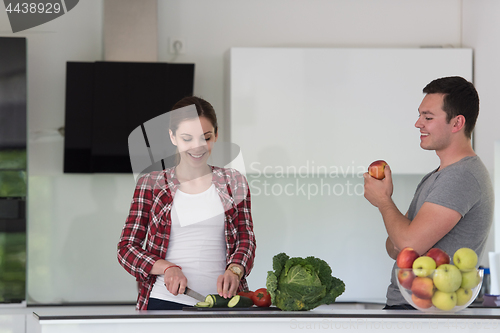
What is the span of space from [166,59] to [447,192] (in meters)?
2.11

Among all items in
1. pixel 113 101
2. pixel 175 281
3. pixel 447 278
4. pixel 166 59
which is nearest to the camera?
pixel 447 278

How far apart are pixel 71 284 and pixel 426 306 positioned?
2.32m

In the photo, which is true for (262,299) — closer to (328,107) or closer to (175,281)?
(175,281)

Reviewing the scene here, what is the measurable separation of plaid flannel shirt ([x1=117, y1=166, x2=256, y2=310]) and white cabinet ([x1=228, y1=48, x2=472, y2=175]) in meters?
1.14

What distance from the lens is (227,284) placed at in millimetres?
1658

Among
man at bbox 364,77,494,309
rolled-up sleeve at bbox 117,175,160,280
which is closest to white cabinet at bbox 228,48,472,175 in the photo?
rolled-up sleeve at bbox 117,175,160,280

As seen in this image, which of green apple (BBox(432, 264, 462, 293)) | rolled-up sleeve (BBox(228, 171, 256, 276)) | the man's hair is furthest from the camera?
rolled-up sleeve (BBox(228, 171, 256, 276))

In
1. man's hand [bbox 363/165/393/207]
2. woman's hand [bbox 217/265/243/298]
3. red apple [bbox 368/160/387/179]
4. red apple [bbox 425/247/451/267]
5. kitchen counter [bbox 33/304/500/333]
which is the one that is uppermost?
red apple [bbox 368/160/387/179]

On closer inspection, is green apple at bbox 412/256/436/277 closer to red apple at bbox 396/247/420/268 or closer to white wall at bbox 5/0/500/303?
red apple at bbox 396/247/420/268

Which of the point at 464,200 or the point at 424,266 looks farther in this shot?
the point at 464,200

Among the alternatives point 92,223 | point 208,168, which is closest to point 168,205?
point 208,168

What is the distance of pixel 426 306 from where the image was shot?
4.55 feet

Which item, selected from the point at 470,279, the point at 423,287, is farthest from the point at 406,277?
the point at 470,279

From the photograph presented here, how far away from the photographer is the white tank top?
179 cm
